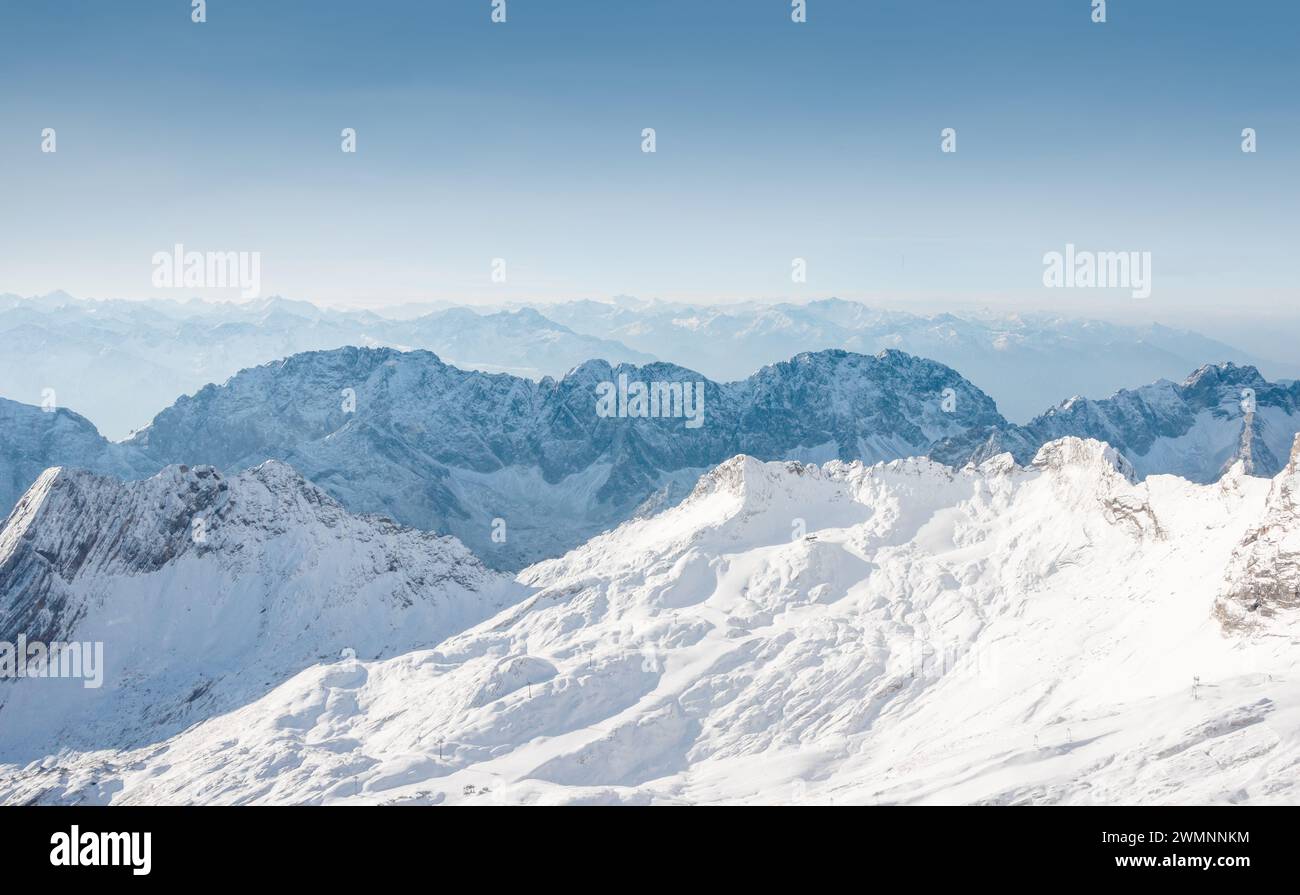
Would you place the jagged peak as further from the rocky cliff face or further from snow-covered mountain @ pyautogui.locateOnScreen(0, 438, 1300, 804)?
the rocky cliff face

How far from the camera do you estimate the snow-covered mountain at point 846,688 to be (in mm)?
96812

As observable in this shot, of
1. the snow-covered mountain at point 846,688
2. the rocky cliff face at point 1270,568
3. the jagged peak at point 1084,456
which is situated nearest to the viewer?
the snow-covered mountain at point 846,688

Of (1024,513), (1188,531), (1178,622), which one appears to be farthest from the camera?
(1024,513)

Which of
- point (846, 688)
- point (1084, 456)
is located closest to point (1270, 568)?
point (846, 688)

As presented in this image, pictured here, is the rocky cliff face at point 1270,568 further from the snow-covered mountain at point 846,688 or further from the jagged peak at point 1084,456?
the jagged peak at point 1084,456

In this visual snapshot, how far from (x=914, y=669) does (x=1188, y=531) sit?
52395 millimetres

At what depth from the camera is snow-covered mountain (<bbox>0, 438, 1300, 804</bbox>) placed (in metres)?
96.8

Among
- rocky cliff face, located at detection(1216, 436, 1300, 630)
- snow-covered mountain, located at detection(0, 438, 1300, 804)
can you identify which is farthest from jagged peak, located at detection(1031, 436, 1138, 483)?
rocky cliff face, located at detection(1216, 436, 1300, 630)

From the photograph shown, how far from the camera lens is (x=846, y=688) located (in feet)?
499

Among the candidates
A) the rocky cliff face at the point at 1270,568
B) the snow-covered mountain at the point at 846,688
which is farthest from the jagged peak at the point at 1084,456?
the rocky cliff face at the point at 1270,568

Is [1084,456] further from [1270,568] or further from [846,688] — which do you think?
[846,688]
